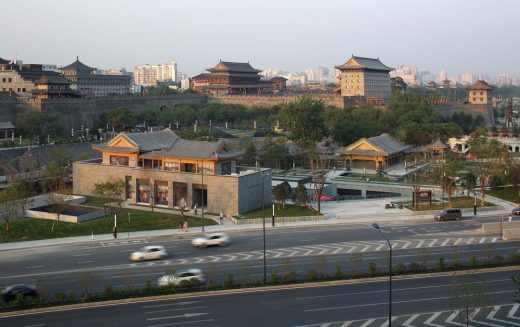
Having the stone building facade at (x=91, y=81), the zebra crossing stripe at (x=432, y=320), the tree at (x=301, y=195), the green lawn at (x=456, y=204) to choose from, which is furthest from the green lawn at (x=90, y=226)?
the stone building facade at (x=91, y=81)

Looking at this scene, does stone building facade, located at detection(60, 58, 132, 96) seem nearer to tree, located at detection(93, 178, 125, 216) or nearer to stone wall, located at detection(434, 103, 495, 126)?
stone wall, located at detection(434, 103, 495, 126)

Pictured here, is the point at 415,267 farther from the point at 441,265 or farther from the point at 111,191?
the point at 111,191

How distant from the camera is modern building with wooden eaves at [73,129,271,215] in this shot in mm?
41375

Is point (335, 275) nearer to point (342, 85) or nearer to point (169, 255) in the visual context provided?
point (169, 255)

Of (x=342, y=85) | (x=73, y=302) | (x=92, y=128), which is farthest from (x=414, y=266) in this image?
(x=342, y=85)

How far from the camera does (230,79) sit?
405ft

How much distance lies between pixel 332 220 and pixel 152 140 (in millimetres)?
15365

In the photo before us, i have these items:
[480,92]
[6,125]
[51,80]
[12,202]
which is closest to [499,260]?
[12,202]

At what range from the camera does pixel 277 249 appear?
105 feet

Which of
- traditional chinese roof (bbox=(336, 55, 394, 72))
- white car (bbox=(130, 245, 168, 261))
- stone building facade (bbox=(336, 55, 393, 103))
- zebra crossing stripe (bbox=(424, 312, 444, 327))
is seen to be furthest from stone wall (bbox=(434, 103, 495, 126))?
zebra crossing stripe (bbox=(424, 312, 444, 327))

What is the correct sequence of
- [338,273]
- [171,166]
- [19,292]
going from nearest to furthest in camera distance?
[19,292] < [338,273] < [171,166]

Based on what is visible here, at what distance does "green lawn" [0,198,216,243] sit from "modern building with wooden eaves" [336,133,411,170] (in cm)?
2459

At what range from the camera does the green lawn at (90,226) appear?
35.3 metres

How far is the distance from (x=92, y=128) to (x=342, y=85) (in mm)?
49750
